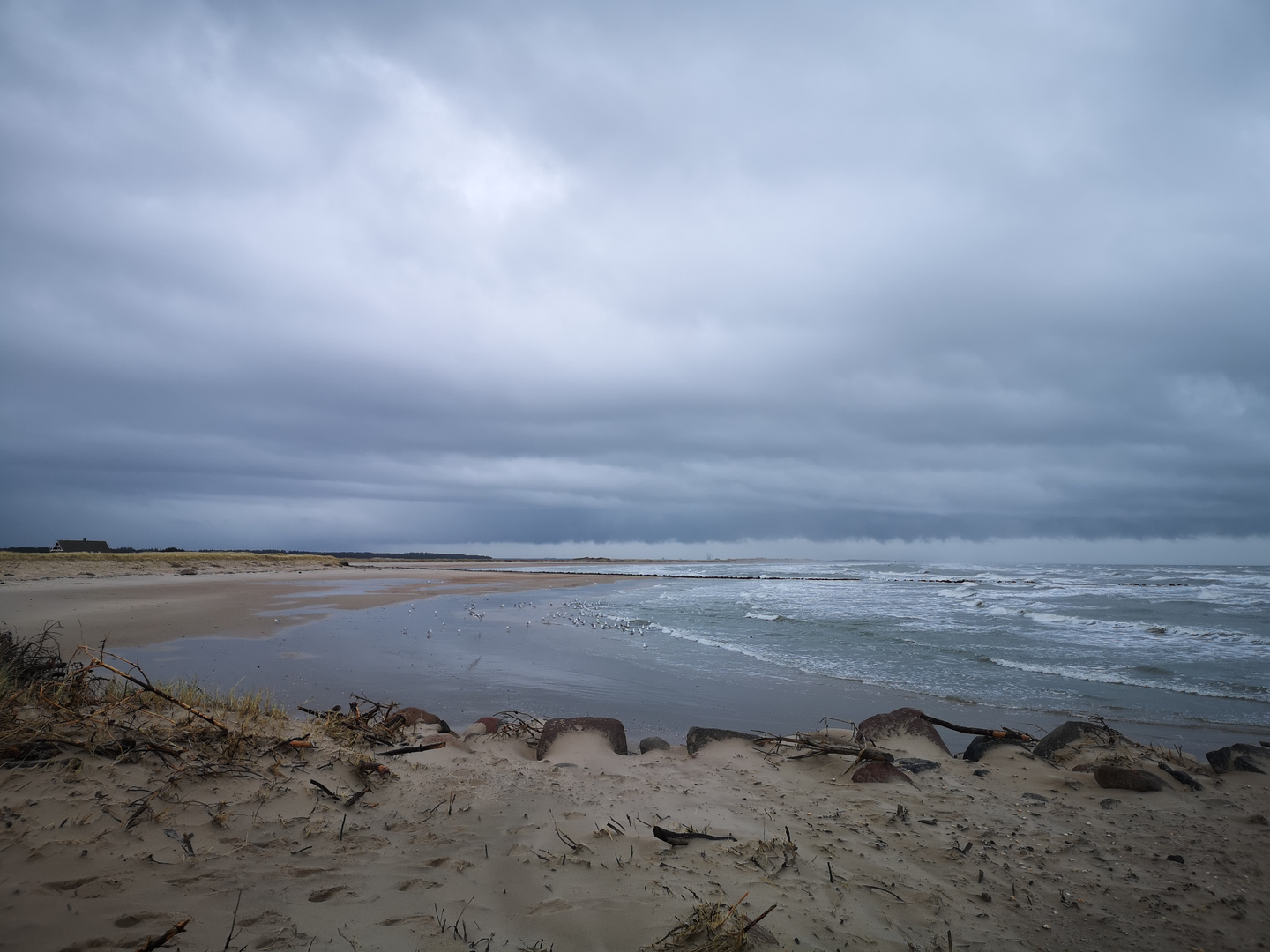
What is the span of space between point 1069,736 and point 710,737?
353 cm

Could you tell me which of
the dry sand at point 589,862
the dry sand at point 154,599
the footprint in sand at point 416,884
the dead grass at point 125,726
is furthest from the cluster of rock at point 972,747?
the dry sand at point 154,599

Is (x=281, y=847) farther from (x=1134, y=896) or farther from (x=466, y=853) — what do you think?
(x=1134, y=896)

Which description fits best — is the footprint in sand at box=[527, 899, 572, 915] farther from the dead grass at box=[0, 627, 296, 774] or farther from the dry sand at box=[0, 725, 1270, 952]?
the dead grass at box=[0, 627, 296, 774]

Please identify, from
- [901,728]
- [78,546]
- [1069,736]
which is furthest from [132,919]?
[78,546]

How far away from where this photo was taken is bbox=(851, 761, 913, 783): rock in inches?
201

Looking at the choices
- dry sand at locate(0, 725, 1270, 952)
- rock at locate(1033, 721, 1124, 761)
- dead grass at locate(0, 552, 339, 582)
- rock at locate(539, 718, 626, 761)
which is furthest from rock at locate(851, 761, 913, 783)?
dead grass at locate(0, 552, 339, 582)

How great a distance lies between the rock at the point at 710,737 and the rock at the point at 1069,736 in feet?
9.13

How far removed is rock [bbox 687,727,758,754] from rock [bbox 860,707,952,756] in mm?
1260

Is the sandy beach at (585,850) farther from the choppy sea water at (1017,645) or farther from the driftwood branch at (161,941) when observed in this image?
the choppy sea water at (1017,645)

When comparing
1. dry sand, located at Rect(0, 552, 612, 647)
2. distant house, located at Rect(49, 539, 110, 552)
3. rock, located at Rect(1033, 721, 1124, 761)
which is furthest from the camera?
distant house, located at Rect(49, 539, 110, 552)

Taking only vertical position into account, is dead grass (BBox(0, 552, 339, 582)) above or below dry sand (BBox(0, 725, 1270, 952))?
below

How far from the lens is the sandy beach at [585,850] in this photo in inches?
107

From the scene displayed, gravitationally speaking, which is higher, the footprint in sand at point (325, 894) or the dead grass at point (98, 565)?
the footprint in sand at point (325, 894)

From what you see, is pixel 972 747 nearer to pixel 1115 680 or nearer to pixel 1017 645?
pixel 1115 680
